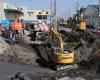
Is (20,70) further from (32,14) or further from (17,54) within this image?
(32,14)

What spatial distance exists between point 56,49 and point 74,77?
5.59 meters

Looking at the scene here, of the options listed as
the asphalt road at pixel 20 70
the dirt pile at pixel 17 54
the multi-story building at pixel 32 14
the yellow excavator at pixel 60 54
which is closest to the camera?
the asphalt road at pixel 20 70

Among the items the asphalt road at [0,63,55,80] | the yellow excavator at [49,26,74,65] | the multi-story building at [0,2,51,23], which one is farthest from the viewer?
the multi-story building at [0,2,51,23]

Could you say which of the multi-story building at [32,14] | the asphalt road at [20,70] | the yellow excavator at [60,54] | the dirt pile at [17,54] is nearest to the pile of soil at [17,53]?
the dirt pile at [17,54]

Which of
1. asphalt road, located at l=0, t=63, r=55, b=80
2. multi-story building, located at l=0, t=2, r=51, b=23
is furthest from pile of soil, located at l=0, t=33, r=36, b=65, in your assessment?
multi-story building, located at l=0, t=2, r=51, b=23

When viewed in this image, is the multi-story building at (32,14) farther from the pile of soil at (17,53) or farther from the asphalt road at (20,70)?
the asphalt road at (20,70)

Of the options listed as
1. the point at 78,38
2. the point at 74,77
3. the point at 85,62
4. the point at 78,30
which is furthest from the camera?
the point at 78,30

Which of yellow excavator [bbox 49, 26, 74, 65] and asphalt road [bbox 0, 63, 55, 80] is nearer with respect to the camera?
asphalt road [bbox 0, 63, 55, 80]

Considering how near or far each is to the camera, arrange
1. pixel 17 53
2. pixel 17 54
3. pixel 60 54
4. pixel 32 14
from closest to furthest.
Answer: pixel 60 54, pixel 17 54, pixel 17 53, pixel 32 14

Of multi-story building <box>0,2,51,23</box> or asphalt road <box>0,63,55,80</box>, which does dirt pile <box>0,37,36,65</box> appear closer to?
asphalt road <box>0,63,55,80</box>

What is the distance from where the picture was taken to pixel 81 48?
36750mm

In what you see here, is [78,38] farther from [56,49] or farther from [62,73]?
[62,73]

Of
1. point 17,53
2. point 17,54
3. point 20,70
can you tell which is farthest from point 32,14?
point 20,70

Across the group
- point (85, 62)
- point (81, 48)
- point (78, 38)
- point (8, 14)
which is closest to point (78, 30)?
point (78, 38)
